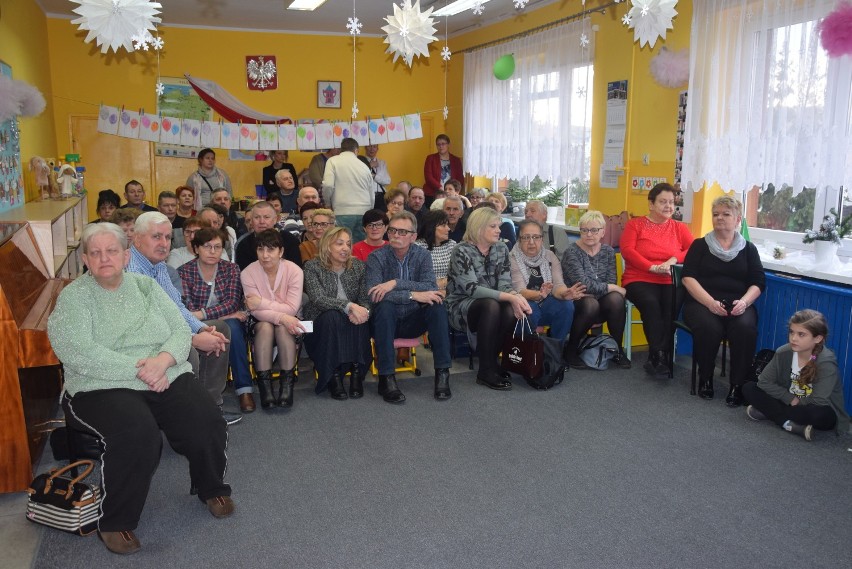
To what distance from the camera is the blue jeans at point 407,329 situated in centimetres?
430

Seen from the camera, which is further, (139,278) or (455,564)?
(139,278)

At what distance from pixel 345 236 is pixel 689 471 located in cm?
229

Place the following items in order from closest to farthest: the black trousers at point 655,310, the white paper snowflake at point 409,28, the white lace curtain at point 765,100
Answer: the white lace curtain at point 765,100 < the white paper snowflake at point 409,28 < the black trousers at point 655,310

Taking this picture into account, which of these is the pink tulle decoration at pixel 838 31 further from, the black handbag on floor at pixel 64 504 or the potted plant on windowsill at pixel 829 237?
the black handbag on floor at pixel 64 504

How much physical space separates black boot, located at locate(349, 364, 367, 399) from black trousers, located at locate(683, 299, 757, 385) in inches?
80.0

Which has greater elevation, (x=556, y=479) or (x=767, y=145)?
(x=767, y=145)

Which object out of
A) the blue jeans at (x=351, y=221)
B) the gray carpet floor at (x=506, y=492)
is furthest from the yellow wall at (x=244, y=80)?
the gray carpet floor at (x=506, y=492)

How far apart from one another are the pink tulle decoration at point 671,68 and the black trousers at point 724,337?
217cm

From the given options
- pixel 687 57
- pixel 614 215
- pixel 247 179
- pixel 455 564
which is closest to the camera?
pixel 455 564

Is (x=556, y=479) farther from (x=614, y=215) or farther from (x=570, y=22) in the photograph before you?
(x=570, y=22)

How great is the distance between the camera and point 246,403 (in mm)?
4074

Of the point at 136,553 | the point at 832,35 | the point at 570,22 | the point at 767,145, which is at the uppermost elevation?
the point at 570,22

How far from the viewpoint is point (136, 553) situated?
2625 mm

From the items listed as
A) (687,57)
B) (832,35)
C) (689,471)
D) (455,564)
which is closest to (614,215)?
(687,57)
